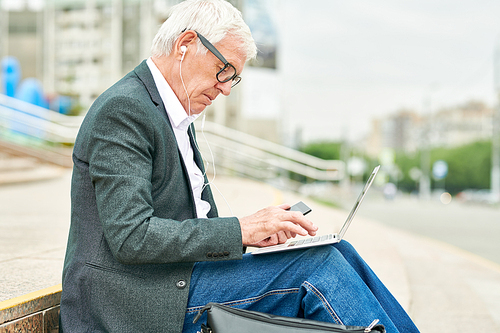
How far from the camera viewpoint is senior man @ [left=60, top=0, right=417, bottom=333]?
142 cm

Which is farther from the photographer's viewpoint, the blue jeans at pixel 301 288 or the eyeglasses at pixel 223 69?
the eyeglasses at pixel 223 69

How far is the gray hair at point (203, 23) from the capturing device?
63.9 inches

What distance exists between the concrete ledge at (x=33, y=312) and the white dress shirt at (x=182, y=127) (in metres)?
0.70

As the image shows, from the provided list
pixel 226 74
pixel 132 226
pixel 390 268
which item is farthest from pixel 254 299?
pixel 390 268

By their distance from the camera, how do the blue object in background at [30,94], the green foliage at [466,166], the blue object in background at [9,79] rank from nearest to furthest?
the blue object in background at [30,94]
the blue object in background at [9,79]
the green foliage at [466,166]

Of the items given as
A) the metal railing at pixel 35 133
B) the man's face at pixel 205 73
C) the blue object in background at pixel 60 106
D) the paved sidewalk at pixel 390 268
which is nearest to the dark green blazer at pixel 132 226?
the man's face at pixel 205 73

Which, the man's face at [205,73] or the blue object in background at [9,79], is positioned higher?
the blue object in background at [9,79]

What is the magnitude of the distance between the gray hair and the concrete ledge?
1.00m

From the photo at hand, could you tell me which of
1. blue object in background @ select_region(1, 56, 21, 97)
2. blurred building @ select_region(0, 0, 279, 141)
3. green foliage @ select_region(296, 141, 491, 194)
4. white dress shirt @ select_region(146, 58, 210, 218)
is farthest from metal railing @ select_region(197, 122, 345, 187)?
green foliage @ select_region(296, 141, 491, 194)

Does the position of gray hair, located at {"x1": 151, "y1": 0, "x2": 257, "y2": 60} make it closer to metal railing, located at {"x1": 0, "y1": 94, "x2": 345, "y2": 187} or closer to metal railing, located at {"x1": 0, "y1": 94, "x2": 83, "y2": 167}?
metal railing, located at {"x1": 0, "y1": 94, "x2": 345, "y2": 187}

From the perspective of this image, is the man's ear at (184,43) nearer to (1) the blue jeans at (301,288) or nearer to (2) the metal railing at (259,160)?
(1) the blue jeans at (301,288)

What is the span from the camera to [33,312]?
183cm

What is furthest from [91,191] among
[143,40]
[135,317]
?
[143,40]

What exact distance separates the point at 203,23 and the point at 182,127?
1.17 feet
